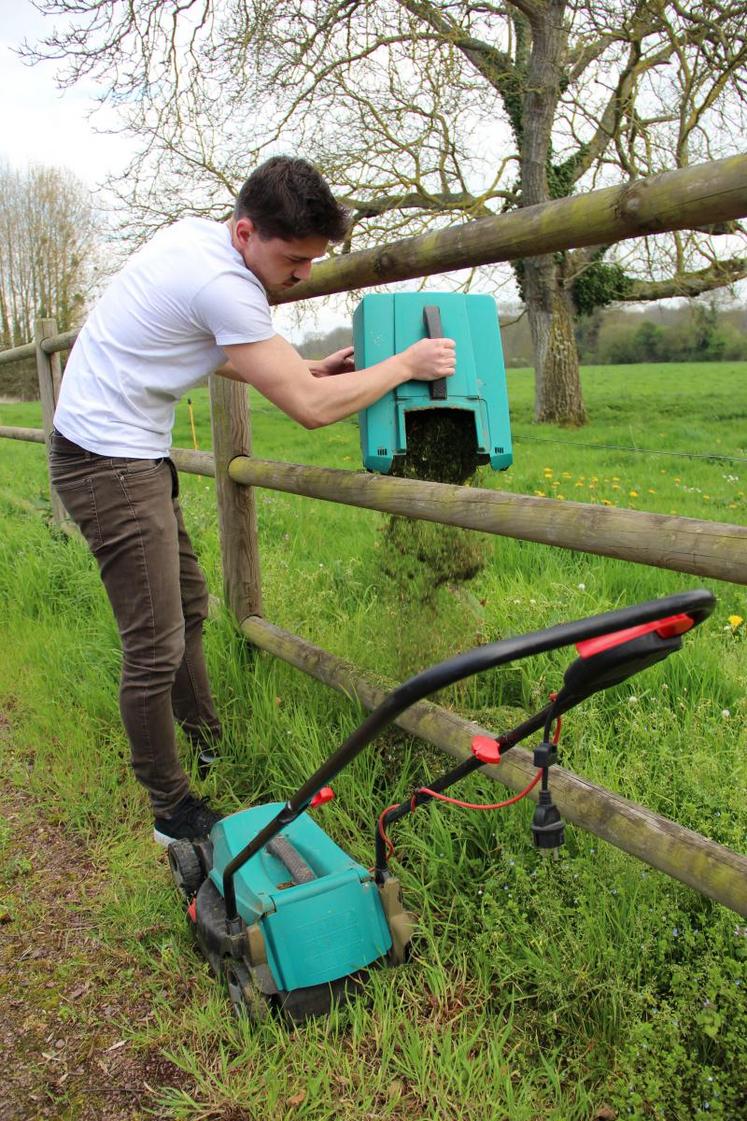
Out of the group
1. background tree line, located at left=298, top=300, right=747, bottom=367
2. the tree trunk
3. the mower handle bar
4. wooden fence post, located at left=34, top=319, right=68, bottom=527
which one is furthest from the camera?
background tree line, located at left=298, top=300, right=747, bottom=367

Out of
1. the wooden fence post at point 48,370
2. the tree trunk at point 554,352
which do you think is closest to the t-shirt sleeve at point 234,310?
the wooden fence post at point 48,370

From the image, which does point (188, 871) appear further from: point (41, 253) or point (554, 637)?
point (41, 253)

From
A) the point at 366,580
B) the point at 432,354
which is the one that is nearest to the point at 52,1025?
the point at 432,354

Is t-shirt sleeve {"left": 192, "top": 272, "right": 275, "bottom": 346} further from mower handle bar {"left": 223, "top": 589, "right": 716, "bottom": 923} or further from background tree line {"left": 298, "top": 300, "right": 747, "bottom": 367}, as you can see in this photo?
background tree line {"left": 298, "top": 300, "right": 747, "bottom": 367}

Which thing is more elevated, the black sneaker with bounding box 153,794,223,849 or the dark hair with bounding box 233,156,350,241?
the dark hair with bounding box 233,156,350,241

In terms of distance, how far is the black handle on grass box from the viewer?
6.91 ft

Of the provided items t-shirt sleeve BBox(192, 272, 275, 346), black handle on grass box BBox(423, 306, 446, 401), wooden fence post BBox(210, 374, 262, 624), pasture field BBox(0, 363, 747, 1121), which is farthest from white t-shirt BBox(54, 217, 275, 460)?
pasture field BBox(0, 363, 747, 1121)

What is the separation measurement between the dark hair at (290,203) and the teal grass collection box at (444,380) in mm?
213

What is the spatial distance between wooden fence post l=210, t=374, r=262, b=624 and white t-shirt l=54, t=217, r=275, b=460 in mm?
710

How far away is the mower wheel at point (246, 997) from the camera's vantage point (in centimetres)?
193

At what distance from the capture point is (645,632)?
1023 mm

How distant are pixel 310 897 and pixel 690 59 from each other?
12488mm

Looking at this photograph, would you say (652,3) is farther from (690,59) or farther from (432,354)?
(432,354)

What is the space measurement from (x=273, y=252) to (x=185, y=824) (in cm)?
164
